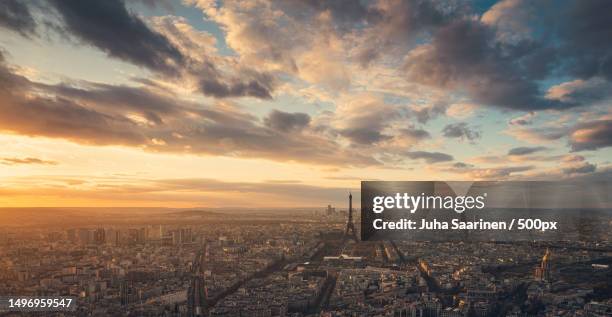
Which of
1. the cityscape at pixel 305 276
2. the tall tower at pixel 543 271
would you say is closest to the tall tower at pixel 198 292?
the cityscape at pixel 305 276

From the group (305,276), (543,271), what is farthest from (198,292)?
(543,271)

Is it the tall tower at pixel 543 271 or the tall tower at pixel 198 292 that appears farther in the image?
the tall tower at pixel 543 271

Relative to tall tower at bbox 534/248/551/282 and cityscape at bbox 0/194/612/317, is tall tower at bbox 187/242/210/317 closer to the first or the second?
cityscape at bbox 0/194/612/317

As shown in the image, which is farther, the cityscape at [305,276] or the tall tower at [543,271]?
the tall tower at [543,271]

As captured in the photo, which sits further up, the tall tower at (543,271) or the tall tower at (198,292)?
the tall tower at (543,271)

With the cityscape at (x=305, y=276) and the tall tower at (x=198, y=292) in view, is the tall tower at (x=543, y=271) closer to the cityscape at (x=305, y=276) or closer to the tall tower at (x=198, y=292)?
the cityscape at (x=305, y=276)

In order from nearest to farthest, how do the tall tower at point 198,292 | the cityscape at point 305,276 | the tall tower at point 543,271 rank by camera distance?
the tall tower at point 198,292 → the cityscape at point 305,276 → the tall tower at point 543,271

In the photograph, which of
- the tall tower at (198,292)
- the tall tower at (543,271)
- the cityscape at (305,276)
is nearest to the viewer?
the tall tower at (198,292)

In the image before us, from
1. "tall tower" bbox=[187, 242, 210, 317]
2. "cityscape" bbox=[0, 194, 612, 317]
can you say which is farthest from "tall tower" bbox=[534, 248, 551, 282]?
"tall tower" bbox=[187, 242, 210, 317]
